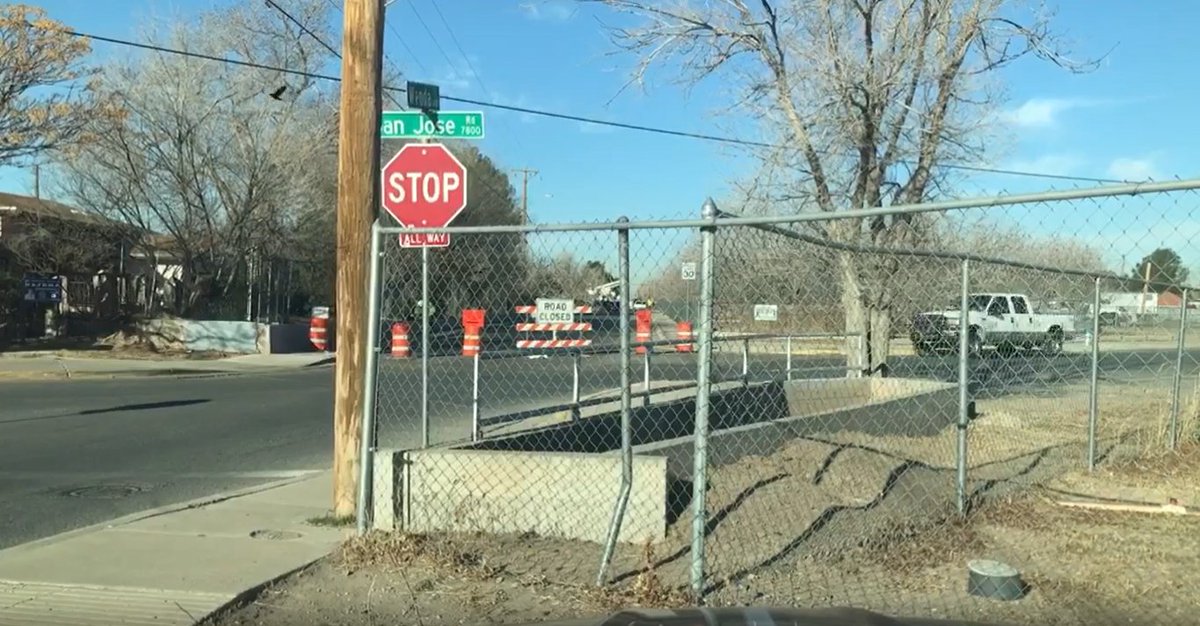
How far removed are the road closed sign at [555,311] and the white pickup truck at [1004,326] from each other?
3.76m

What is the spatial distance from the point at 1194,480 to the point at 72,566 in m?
9.37

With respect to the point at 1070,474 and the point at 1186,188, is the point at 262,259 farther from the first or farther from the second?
the point at 1186,188

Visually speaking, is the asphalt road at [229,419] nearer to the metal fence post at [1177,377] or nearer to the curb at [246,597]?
the metal fence post at [1177,377]

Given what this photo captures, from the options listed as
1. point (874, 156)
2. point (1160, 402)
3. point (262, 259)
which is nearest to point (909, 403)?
point (1160, 402)

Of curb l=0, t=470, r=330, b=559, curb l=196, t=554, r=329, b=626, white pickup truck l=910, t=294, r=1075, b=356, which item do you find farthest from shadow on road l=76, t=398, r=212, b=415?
white pickup truck l=910, t=294, r=1075, b=356

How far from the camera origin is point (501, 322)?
10688mm

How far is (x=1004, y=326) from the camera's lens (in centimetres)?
1080

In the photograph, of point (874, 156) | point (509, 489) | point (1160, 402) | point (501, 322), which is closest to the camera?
point (509, 489)

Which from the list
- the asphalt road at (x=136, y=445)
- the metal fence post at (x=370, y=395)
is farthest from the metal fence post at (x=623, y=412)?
the asphalt road at (x=136, y=445)

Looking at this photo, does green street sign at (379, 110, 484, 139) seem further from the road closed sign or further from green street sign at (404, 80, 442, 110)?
the road closed sign

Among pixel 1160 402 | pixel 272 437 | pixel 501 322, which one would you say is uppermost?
pixel 501 322

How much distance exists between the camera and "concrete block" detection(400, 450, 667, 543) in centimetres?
666

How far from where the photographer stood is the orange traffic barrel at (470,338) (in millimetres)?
11655

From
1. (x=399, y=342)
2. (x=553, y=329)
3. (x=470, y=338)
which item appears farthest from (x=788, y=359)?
(x=399, y=342)
